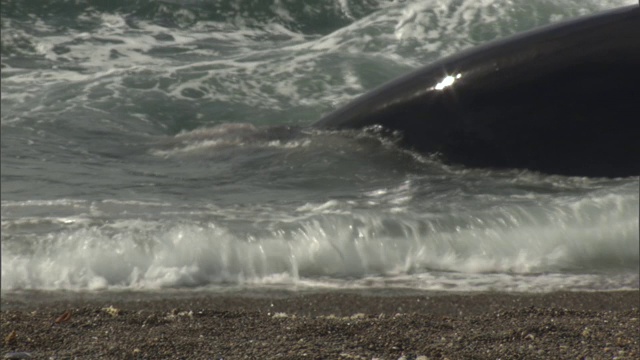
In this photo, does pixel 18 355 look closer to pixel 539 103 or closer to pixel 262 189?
pixel 262 189

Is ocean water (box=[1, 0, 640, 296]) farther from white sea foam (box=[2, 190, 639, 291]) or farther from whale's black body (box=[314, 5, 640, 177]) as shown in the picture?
whale's black body (box=[314, 5, 640, 177])

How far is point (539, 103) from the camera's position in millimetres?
6078

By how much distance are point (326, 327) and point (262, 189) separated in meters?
2.47

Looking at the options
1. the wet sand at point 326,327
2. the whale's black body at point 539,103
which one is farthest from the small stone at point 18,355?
the whale's black body at point 539,103

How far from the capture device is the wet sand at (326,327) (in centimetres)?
346

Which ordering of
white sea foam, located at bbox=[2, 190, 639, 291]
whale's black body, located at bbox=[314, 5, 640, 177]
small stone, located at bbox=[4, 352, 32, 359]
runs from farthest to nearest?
whale's black body, located at bbox=[314, 5, 640, 177]
white sea foam, located at bbox=[2, 190, 639, 291]
small stone, located at bbox=[4, 352, 32, 359]

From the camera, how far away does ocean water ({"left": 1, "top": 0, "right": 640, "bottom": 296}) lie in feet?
16.5

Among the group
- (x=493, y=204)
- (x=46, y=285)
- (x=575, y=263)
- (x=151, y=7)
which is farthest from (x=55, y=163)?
(x=151, y=7)

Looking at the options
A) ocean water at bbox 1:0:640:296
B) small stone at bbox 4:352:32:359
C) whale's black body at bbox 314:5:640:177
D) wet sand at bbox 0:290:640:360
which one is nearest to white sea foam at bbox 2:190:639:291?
ocean water at bbox 1:0:640:296

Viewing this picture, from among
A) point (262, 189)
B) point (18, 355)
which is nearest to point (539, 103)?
point (262, 189)

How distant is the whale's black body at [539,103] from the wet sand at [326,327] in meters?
1.49

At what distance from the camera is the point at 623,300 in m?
4.56

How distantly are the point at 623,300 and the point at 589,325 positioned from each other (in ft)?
2.59

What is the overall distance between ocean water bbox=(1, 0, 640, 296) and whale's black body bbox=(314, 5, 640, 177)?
114 mm
